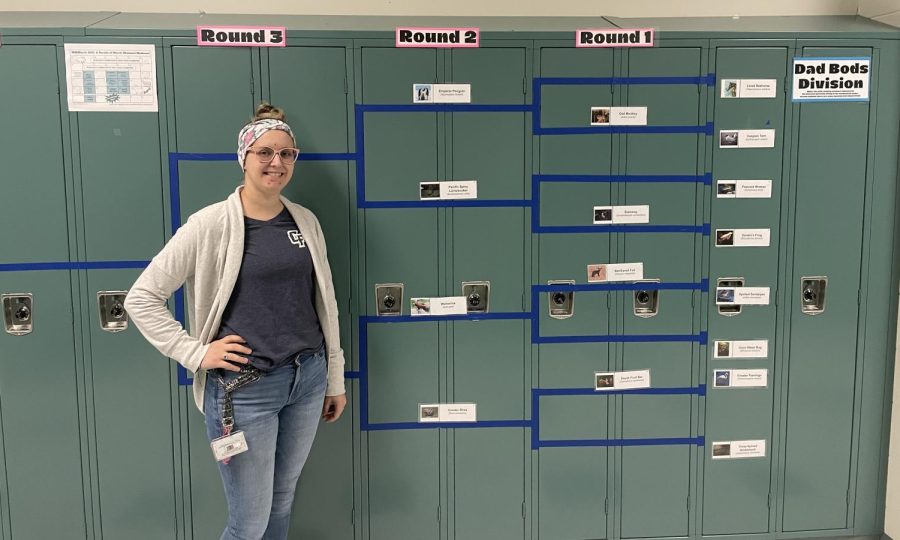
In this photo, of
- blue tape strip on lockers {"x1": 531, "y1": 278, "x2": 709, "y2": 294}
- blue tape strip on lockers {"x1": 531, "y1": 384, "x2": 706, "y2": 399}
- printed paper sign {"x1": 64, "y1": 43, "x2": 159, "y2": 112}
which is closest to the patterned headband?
printed paper sign {"x1": 64, "y1": 43, "x2": 159, "y2": 112}

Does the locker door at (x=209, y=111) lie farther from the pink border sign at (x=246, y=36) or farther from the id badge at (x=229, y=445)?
the id badge at (x=229, y=445)

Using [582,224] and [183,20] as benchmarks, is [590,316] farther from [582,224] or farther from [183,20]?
[183,20]

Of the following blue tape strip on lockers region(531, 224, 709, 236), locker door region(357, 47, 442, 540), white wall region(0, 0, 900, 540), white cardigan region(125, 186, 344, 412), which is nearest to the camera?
white cardigan region(125, 186, 344, 412)

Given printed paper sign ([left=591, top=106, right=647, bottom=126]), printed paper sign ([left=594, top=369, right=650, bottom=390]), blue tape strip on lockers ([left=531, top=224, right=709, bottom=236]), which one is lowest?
printed paper sign ([left=594, top=369, right=650, bottom=390])

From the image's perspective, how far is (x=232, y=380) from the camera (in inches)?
81.9

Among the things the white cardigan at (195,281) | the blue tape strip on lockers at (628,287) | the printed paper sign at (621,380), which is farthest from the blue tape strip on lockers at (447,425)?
the white cardigan at (195,281)

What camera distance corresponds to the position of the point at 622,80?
2641mm

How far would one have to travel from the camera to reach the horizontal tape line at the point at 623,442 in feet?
9.14

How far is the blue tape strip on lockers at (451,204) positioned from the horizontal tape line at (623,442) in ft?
3.51

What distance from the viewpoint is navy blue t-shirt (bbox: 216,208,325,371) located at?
82.7 inches

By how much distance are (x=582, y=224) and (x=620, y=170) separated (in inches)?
11.2

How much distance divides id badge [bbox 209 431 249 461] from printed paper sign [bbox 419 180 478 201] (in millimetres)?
1190

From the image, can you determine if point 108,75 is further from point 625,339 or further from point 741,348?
point 741,348

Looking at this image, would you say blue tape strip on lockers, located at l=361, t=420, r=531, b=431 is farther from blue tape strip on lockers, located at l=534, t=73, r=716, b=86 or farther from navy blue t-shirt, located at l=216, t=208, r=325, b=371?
blue tape strip on lockers, located at l=534, t=73, r=716, b=86
